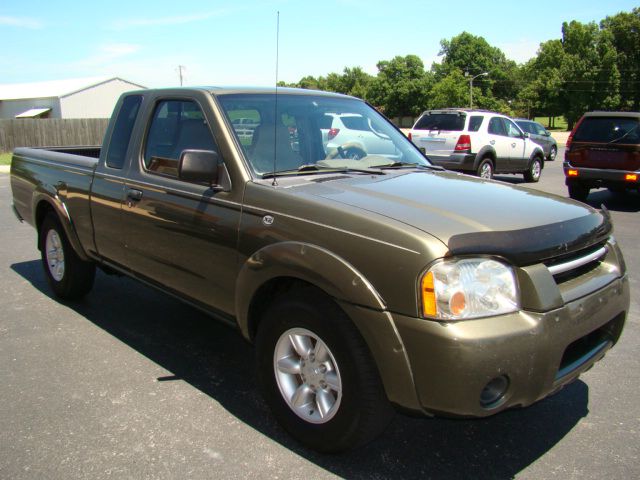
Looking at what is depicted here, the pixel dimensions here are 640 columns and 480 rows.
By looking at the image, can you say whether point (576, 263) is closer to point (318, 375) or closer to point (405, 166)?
point (318, 375)

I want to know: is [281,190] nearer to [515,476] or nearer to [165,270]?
[165,270]

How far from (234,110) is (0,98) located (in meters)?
64.4

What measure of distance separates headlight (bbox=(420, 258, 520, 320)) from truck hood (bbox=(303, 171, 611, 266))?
2.5 inches

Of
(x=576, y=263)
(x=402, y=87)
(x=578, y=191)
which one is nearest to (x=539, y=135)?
(x=578, y=191)

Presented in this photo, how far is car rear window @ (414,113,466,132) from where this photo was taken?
558 inches

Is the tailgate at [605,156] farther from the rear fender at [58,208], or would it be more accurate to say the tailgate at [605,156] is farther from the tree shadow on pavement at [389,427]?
the rear fender at [58,208]

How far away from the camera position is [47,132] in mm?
27859

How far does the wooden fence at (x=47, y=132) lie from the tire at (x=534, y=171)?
63.3ft

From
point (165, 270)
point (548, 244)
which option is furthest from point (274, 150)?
point (548, 244)

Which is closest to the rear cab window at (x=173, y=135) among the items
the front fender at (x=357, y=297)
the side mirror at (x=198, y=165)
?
the side mirror at (x=198, y=165)

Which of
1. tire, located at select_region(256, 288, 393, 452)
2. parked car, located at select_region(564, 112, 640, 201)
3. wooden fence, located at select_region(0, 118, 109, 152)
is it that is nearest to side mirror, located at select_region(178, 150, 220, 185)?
tire, located at select_region(256, 288, 393, 452)

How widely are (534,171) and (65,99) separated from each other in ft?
156

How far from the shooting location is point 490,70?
99.2 meters

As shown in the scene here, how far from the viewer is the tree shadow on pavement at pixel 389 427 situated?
2.83 metres
